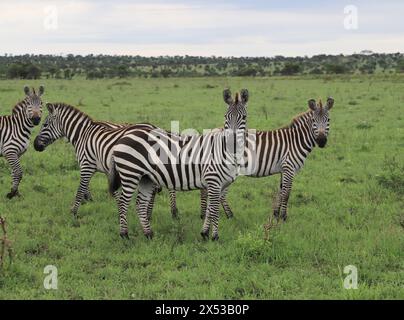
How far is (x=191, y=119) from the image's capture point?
20172mm

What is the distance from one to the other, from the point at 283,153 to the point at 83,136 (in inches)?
146

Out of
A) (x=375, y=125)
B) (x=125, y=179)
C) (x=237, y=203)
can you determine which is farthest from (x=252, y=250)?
(x=375, y=125)

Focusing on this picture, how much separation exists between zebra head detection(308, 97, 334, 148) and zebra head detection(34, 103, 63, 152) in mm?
4824

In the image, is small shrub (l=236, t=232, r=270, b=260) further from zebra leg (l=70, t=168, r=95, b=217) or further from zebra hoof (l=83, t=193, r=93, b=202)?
zebra hoof (l=83, t=193, r=93, b=202)

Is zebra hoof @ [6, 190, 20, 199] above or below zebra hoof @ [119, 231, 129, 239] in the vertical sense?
above

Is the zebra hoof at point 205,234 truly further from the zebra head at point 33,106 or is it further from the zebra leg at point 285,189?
the zebra head at point 33,106

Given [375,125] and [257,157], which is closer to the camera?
[257,157]

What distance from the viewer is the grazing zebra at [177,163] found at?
7504 mm

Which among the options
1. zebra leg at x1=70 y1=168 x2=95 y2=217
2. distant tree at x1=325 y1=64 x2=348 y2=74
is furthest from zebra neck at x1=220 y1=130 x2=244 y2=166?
distant tree at x1=325 y1=64 x2=348 y2=74

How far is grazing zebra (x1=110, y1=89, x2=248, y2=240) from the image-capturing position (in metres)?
7.50

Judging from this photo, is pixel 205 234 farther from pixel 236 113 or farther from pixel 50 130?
pixel 50 130

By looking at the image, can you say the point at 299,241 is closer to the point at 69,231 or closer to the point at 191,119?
the point at 69,231
